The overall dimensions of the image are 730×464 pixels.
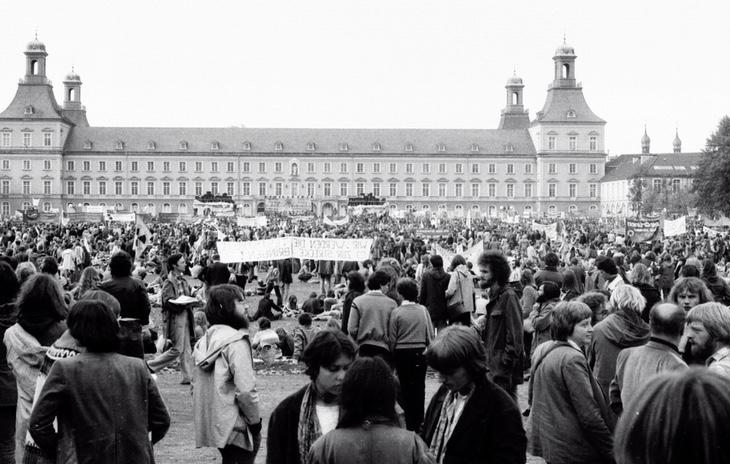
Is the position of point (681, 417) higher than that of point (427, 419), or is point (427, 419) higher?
point (681, 417)

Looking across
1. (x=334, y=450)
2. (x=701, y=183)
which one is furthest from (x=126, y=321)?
(x=701, y=183)

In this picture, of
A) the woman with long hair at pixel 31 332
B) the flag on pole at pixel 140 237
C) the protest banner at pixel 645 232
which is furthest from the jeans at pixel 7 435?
the protest banner at pixel 645 232

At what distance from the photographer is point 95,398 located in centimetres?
464

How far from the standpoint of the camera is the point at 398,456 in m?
3.66

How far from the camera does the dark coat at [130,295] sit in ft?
28.9

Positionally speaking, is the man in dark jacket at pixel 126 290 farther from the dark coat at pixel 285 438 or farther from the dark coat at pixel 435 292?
the dark coat at pixel 285 438

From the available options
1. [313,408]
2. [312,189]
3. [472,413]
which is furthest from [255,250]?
[312,189]

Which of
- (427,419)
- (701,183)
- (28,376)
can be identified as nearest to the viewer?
(427,419)

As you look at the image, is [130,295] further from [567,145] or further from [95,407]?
[567,145]

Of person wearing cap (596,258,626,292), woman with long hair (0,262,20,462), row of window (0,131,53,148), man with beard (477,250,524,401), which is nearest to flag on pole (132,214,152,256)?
person wearing cap (596,258,626,292)

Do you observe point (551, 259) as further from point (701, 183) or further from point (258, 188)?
point (258, 188)

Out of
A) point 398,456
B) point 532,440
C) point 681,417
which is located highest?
point 681,417

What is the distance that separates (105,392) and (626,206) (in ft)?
326

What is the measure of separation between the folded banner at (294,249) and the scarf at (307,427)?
16288 millimetres
